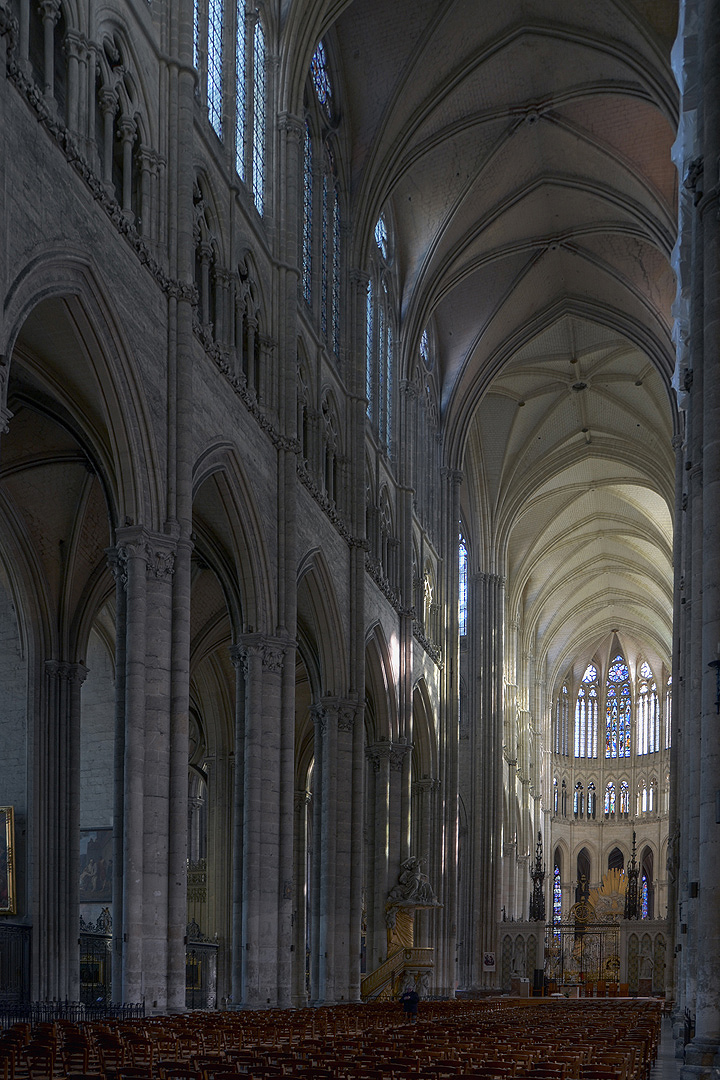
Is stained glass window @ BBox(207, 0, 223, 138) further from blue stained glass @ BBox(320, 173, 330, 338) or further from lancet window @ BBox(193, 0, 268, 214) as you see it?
blue stained glass @ BBox(320, 173, 330, 338)

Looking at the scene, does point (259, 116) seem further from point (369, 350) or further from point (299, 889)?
point (299, 889)

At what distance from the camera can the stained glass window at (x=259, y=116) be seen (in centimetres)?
2986

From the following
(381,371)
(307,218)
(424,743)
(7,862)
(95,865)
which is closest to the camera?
(7,862)

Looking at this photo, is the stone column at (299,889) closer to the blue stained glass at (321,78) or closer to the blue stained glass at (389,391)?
the blue stained glass at (389,391)

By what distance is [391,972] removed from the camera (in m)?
38.7

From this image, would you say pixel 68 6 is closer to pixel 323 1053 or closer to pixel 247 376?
pixel 247 376

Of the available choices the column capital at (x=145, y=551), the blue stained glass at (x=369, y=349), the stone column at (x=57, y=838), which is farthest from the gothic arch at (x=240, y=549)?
the blue stained glass at (x=369, y=349)

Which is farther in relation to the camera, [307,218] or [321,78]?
[321,78]

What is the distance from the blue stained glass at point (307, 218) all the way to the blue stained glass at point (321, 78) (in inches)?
55.3

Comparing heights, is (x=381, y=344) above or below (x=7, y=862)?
above

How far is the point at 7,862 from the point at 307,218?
1770 cm

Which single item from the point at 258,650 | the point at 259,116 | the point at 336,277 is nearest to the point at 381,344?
the point at 336,277

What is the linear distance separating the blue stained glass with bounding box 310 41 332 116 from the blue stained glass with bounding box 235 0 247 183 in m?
6.55

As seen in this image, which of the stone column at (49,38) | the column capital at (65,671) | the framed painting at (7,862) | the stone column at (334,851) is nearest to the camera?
the stone column at (49,38)
